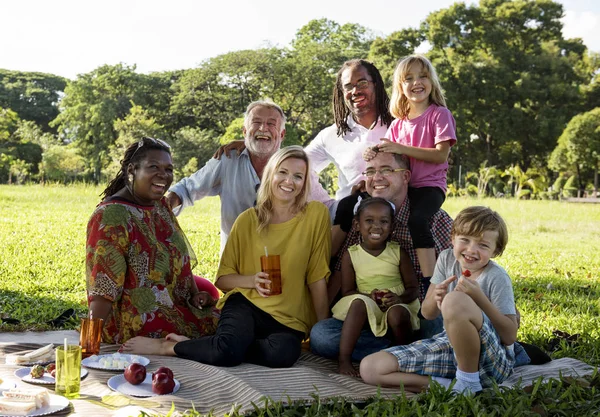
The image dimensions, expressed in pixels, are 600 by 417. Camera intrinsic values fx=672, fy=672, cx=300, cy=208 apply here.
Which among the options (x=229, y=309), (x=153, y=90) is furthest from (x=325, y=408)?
(x=153, y=90)

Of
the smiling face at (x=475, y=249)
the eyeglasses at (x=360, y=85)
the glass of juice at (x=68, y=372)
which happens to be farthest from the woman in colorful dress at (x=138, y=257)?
the smiling face at (x=475, y=249)

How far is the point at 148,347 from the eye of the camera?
416 centimetres

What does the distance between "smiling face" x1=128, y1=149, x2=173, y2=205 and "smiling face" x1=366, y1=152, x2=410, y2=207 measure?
52.5 inches

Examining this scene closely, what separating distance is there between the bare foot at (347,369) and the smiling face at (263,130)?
5.93 ft

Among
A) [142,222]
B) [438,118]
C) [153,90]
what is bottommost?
[142,222]

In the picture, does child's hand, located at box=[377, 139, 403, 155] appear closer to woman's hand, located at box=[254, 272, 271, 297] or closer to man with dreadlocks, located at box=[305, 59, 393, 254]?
man with dreadlocks, located at box=[305, 59, 393, 254]

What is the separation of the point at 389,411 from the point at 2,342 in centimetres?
265

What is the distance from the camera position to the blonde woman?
4.12 m

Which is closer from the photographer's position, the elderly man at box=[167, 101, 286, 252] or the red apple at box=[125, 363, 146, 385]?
the red apple at box=[125, 363, 146, 385]

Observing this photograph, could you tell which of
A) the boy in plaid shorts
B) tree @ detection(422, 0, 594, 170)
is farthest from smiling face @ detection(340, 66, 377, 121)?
tree @ detection(422, 0, 594, 170)

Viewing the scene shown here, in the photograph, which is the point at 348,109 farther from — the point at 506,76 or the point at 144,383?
the point at 506,76

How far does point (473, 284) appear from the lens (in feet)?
11.1

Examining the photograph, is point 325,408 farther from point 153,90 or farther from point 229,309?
point 153,90

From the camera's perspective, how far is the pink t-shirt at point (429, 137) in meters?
4.61
